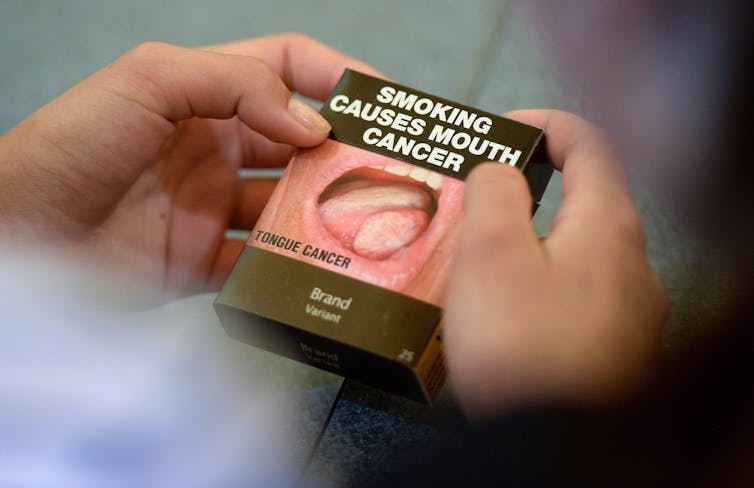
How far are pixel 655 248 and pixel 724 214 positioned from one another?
0.40 ft

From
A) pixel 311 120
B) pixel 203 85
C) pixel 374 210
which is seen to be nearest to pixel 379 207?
pixel 374 210

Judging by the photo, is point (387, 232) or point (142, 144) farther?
point (142, 144)

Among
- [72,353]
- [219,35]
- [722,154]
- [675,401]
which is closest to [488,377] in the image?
[675,401]

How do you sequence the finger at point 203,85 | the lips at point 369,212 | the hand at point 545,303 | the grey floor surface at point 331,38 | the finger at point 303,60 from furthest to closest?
1. the grey floor surface at point 331,38
2. the finger at point 303,60
3. the finger at point 203,85
4. the lips at point 369,212
5. the hand at point 545,303

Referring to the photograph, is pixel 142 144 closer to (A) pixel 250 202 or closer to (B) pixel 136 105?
(B) pixel 136 105

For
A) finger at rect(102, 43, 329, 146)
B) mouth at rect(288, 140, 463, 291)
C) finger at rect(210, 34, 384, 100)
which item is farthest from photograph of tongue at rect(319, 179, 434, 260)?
finger at rect(210, 34, 384, 100)

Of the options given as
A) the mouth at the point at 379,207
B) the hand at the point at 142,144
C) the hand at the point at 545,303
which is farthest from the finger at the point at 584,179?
the hand at the point at 142,144

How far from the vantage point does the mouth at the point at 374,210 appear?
2.10ft

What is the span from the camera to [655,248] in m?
0.88

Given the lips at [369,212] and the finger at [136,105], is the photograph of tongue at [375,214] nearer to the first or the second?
the lips at [369,212]

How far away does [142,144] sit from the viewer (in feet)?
2.63

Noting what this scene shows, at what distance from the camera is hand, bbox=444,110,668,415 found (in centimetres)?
54

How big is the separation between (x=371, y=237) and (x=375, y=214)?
0.03 metres

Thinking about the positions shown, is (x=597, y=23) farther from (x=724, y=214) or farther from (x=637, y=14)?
(x=724, y=214)
